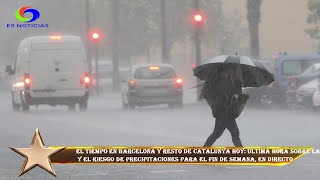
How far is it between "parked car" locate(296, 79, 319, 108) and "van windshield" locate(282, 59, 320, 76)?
7.42 ft

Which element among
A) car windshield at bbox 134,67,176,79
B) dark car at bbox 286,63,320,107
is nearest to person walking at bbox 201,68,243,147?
dark car at bbox 286,63,320,107

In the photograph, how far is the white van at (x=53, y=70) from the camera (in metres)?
34.2

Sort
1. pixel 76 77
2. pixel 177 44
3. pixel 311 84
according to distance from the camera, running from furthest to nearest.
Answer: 1. pixel 177 44
2. pixel 76 77
3. pixel 311 84

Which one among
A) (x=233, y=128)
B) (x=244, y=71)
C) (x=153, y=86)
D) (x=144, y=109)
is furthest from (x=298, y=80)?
(x=233, y=128)

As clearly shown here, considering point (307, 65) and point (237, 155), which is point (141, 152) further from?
point (307, 65)

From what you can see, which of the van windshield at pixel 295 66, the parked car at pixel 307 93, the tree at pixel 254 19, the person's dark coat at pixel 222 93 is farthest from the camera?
the tree at pixel 254 19

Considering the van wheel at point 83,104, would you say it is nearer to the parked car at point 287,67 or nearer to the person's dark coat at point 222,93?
the parked car at point 287,67

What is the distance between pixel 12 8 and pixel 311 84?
214 ft

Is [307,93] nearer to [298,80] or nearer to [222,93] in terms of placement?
[298,80]

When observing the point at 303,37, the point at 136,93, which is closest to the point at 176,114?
the point at 136,93

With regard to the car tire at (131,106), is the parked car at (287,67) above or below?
above

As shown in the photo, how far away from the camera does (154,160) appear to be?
14.1 meters

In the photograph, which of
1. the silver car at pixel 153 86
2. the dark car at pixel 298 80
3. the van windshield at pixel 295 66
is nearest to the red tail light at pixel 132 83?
the silver car at pixel 153 86

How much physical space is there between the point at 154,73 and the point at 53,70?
3662 mm
